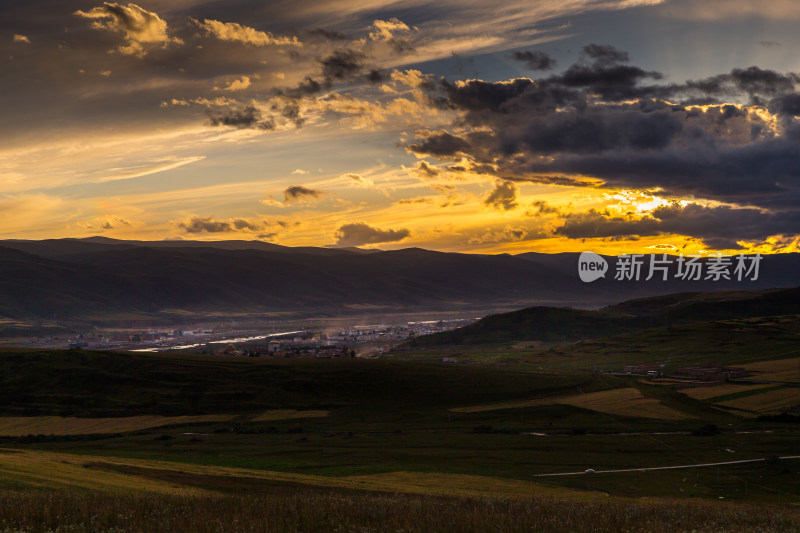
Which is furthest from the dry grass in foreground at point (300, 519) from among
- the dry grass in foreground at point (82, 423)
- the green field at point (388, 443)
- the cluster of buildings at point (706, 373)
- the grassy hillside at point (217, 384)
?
the cluster of buildings at point (706, 373)

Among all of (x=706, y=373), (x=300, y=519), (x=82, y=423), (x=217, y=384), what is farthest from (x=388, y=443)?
(x=706, y=373)

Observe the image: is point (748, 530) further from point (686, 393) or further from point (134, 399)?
point (134, 399)

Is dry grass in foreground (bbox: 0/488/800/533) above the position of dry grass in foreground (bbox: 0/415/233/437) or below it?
above

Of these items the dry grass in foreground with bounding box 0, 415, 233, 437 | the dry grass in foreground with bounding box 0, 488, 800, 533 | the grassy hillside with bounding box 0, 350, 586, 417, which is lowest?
the dry grass in foreground with bounding box 0, 415, 233, 437

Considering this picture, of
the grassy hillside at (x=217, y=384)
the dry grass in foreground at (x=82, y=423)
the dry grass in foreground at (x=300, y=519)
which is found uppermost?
the dry grass in foreground at (x=300, y=519)

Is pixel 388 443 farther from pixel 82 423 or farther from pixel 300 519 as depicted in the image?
pixel 300 519

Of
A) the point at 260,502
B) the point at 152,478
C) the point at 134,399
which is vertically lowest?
the point at 134,399

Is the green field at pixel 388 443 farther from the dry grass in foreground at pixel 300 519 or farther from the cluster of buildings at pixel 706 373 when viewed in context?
the cluster of buildings at pixel 706 373

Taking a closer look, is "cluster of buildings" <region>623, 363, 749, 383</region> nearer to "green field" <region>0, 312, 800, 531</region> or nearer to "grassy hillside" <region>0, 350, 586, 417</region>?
"green field" <region>0, 312, 800, 531</region>

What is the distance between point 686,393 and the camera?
152 metres

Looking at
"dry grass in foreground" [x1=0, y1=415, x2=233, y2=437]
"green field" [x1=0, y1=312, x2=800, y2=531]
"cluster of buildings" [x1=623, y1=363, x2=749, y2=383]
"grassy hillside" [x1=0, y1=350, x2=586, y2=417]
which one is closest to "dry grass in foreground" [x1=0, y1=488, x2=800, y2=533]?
A: "green field" [x1=0, y1=312, x2=800, y2=531]

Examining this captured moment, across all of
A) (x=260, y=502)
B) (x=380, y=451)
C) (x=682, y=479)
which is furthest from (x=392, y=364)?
(x=260, y=502)

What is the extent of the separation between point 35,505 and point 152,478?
31425mm

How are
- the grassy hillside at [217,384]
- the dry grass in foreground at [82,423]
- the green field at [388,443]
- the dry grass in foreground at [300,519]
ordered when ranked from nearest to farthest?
the dry grass in foreground at [300,519], the green field at [388,443], the dry grass in foreground at [82,423], the grassy hillside at [217,384]
